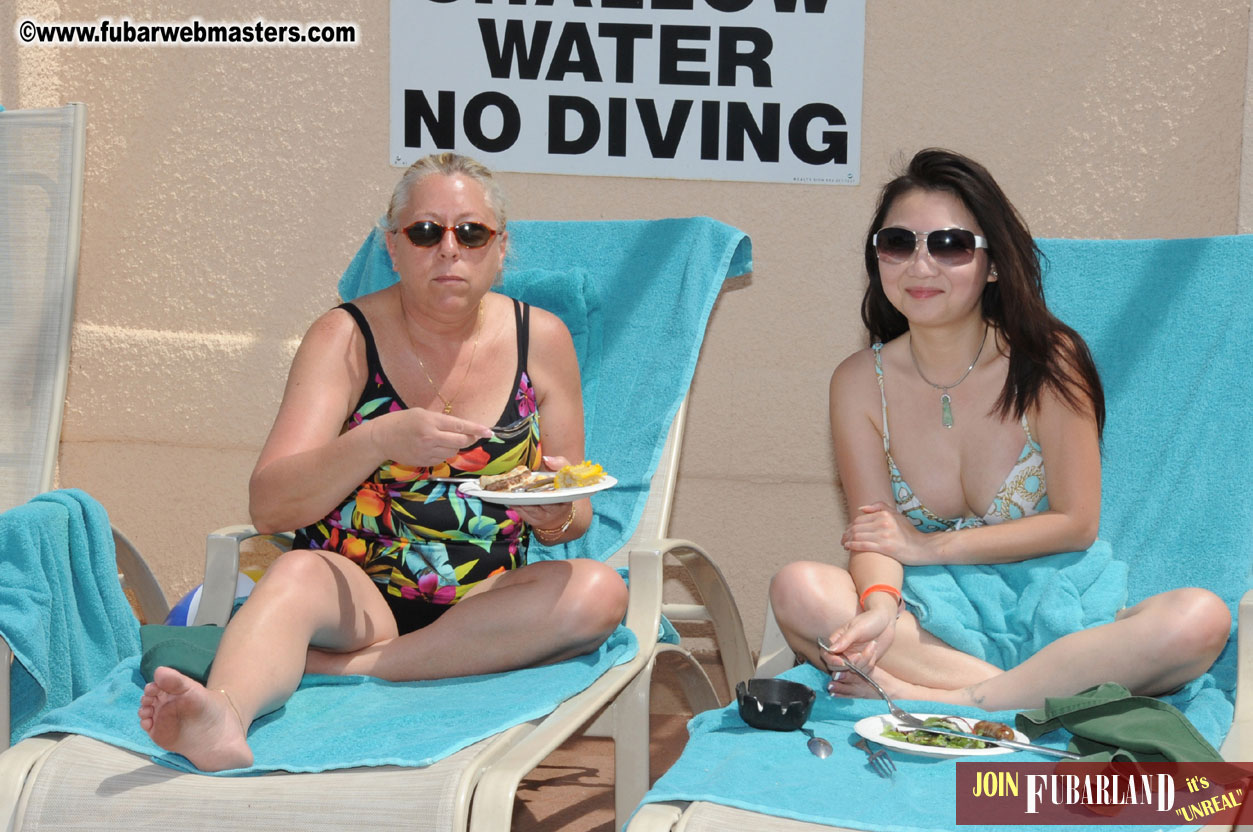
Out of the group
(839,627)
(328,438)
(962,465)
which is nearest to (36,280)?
(328,438)

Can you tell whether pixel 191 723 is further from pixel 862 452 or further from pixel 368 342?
pixel 862 452

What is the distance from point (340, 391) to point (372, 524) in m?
0.28

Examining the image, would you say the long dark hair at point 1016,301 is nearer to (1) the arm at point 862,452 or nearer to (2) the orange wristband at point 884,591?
(1) the arm at point 862,452

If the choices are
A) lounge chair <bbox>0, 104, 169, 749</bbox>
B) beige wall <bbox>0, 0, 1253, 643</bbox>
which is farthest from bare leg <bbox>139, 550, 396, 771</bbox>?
beige wall <bbox>0, 0, 1253, 643</bbox>

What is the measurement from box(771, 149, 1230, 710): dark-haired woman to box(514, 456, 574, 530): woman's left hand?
45cm

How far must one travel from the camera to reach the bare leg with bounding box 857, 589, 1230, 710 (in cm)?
225

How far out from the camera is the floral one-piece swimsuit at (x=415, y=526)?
2.60 metres

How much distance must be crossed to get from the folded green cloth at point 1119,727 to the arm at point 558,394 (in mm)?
1030

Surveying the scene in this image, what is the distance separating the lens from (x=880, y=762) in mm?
2000

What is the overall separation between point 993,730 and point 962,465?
720 millimetres

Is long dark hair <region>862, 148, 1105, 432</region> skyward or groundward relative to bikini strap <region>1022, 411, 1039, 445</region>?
skyward

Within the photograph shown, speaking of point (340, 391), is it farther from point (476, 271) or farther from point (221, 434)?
point (221, 434)

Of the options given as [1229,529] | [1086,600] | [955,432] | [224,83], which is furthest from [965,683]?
[224,83]

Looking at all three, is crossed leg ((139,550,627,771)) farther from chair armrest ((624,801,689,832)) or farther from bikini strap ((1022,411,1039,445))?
bikini strap ((1022,411,1039,445))
